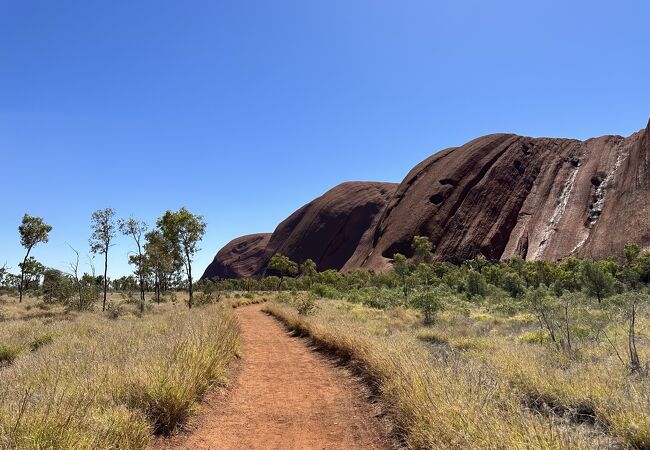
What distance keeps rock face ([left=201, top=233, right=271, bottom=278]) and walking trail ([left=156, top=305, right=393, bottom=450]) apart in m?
155

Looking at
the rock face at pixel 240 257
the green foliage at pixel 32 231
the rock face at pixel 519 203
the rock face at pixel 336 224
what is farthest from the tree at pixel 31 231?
the rock face at pixel 240 257

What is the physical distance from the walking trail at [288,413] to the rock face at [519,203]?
6708 centimetres

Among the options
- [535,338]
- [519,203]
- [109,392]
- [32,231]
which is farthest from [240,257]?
[109,392]

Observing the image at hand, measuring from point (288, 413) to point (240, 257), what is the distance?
180m

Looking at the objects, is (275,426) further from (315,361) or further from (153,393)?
(315,361)

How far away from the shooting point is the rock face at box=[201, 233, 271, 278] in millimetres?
171712

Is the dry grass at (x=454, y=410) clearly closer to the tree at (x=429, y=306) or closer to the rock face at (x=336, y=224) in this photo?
the tree at (x=429, y=306)

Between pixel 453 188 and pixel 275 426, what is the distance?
9901 cm

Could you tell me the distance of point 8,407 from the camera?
13.5 feet

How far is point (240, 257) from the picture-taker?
18150 centimetres

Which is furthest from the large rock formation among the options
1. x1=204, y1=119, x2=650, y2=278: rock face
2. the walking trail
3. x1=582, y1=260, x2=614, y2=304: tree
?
the walking trail

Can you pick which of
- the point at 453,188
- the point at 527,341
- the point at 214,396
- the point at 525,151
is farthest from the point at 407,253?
the point at 214,396

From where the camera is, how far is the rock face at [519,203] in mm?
67188

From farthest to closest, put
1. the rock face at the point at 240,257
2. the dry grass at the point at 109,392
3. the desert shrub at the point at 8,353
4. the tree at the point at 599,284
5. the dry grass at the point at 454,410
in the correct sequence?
the rock face at the point at 240,257 → the tree at the point at 599,284 → the desert shrub at the point at 8,353 → the dry grass at the point at 109,392 → the dry grass at the point at 454,410
